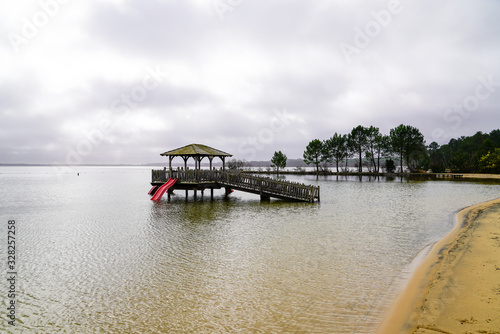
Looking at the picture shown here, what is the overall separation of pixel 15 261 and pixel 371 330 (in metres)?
12.2

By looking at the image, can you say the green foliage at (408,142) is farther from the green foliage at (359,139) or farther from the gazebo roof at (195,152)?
the gazebo roof at (195,152)

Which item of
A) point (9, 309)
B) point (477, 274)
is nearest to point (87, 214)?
point (9, 309)

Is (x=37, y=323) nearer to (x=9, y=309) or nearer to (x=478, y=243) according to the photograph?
(x=9, y=309)

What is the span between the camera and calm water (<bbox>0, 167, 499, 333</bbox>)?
6684 mm

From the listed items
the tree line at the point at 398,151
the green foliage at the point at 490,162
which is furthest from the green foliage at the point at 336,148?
the green foliage at the point at 490,162

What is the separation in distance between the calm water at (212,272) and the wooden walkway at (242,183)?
27.1 feet

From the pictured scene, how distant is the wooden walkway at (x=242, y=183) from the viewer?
90.6ft

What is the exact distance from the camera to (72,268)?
33.6 feet

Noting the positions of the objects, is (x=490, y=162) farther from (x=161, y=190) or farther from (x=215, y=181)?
(x=161, y=190)

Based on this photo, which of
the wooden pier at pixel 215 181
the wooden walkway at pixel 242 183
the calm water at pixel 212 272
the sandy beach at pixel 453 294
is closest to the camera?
the sandy beach at pixel 453 294

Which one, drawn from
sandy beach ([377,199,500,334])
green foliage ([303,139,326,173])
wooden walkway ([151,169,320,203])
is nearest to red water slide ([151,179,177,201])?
wooden walkway ([151,169,320,203])

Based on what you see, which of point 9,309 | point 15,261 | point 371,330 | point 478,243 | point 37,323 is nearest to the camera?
point 371,330

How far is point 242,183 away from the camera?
29.9 meters

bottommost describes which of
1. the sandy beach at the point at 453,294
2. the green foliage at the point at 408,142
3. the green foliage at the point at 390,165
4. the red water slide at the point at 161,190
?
the sandy beach at the point at 453,294
